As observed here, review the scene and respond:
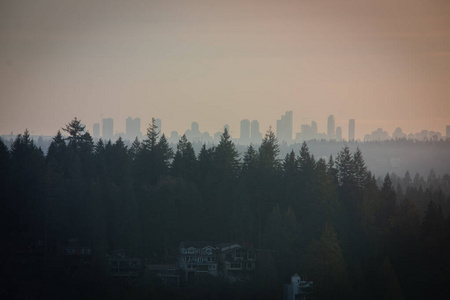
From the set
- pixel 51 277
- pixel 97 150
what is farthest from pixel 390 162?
pixel 51 277

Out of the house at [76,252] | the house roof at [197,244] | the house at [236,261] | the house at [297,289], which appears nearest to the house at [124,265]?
the house at [76,252]

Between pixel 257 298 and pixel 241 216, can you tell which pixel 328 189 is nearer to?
pixel 241 216

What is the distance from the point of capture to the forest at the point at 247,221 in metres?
44.0

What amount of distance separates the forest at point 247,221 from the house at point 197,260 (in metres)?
1.53

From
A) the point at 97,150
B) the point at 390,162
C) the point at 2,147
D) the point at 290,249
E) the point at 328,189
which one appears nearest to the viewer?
the point at 290,249

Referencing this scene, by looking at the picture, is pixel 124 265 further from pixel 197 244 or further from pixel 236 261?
pixel 236 261

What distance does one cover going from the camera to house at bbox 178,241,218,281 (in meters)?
45.1

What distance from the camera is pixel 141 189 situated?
5094 centimetres

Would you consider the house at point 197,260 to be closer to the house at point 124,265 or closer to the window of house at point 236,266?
the window of house at point 236,266

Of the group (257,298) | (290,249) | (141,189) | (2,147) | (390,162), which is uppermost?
(390,162)

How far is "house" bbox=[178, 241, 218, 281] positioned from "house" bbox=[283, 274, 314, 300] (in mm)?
5169

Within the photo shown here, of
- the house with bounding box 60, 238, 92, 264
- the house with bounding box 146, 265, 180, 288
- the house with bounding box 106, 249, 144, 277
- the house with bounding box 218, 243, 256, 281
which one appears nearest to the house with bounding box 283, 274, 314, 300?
the house with bounding box 218, 243, 256, 281

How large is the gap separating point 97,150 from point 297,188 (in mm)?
19229

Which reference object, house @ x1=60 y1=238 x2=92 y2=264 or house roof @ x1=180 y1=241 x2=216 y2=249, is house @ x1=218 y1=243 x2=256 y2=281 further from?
house @ x1=60 y1=238 x2=92 y2=264
